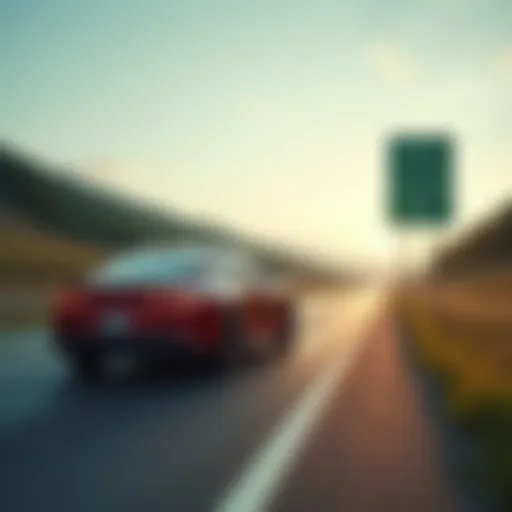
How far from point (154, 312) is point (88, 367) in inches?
59.7

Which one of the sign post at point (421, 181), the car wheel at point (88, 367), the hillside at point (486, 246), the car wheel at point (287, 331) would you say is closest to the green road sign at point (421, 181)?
the sign post at point (421, 181)

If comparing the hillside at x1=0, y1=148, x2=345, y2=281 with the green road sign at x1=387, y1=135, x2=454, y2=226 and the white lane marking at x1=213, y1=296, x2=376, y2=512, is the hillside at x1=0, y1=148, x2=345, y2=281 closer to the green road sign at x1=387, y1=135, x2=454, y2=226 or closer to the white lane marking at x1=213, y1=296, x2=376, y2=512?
the green road sign at x1=387, y1=135, x2=454, y2=226

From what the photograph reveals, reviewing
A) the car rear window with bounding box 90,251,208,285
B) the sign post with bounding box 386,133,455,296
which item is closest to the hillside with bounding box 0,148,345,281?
the sign post with bounding box 386,133,455,296

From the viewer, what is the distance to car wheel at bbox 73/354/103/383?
11743mm

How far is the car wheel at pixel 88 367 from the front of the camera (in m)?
11.7

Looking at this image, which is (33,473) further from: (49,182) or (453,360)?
(49,182)

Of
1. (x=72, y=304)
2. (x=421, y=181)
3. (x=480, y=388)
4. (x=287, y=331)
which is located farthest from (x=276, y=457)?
(x=421, y=181)

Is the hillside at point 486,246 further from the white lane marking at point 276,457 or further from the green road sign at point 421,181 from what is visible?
the white lane marking at point 276,457

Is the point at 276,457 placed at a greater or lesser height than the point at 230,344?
lesser

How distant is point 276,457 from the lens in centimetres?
678

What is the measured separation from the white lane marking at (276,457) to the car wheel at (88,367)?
102 inches

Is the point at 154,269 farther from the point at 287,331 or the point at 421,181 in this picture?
the point at 421,181

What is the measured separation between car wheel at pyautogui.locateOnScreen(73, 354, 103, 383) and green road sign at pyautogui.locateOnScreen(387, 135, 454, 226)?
1371cm

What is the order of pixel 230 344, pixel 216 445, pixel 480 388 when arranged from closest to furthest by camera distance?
pixel 216 445, pixel 480 388, pixel 230 344
